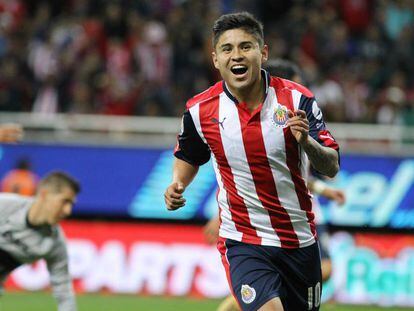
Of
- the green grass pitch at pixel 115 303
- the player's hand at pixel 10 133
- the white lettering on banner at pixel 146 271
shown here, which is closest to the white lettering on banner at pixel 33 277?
the white lettering on banner at pixel 146 271

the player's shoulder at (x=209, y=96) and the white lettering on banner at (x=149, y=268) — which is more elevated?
the player's shoulder at (x=209, y=96)

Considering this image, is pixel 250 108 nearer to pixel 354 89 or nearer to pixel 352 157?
pixel 352 157

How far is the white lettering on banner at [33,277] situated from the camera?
13211 mm

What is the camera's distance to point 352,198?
13.5 m

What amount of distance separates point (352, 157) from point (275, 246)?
7.61m

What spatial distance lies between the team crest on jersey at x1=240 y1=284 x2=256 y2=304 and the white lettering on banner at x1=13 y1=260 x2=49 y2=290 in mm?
7569

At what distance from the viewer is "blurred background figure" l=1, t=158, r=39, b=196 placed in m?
13.6

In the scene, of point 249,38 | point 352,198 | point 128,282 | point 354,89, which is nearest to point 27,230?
point 249,38

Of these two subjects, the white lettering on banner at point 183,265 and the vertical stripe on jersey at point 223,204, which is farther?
the white lettering on banner at point 183,265

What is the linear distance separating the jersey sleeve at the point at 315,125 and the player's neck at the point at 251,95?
0.25 meters

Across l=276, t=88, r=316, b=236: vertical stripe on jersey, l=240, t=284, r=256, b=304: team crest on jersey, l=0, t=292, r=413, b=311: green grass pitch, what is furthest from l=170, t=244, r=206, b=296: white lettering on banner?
l=240, t=284, r=256, b=304: team crest on jersey

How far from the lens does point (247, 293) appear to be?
5.95 metres

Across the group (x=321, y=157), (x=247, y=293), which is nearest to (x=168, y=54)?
(x=247, y=293)

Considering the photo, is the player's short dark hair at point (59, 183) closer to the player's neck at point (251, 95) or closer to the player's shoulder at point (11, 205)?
the player's shoulder at point (11, 205)
